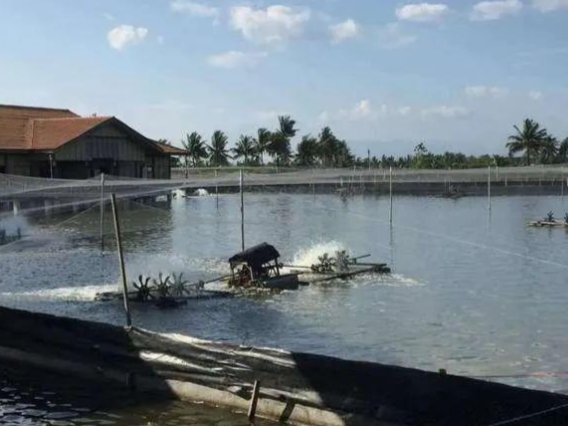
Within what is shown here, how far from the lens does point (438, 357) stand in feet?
36.4

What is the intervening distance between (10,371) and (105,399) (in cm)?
165

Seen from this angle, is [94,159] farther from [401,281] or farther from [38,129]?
[401,281]

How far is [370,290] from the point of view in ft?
54.1

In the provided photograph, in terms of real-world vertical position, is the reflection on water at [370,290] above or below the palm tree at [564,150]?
below

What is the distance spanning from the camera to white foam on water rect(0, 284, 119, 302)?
15369 millimetres

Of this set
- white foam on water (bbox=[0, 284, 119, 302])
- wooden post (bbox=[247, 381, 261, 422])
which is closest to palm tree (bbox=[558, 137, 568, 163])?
wooden post (bbox=[247, 381, 261, 422])

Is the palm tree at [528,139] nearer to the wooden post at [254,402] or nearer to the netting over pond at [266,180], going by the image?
the netting over pond at [266,180]

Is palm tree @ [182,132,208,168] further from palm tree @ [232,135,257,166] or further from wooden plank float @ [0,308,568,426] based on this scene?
wooden plank float @ [0,308,568,426]

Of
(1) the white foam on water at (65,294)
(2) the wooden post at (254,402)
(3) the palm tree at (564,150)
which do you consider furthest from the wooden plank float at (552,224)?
(2) the wooden post at (254,402)

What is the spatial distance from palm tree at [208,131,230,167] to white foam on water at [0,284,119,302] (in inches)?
2801

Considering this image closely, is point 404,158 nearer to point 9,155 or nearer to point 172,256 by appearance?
Answer: point 9,155

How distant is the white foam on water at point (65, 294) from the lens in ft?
50.4

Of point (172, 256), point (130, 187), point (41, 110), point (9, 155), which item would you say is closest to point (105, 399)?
point (172, 256)

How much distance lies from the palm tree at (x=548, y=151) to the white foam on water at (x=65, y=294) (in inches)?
2740
